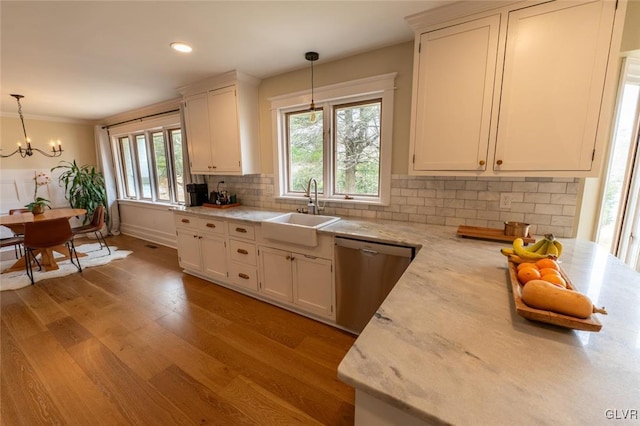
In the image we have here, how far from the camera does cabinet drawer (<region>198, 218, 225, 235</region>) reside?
2.87m

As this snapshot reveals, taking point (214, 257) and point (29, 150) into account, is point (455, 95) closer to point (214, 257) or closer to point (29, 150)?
point (214, 257)

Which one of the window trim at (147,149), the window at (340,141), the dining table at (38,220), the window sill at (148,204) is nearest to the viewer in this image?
the window at (340,141)

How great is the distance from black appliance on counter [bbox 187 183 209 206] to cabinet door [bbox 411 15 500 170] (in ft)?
9.61

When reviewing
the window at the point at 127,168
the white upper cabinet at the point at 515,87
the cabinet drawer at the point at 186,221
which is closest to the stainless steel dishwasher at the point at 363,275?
the white upper cabinet at the point at 515,87

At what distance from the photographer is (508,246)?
1655 millimetres

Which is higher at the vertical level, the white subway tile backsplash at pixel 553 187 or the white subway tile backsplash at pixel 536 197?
the white subway tile backsplash at pixel 553 187

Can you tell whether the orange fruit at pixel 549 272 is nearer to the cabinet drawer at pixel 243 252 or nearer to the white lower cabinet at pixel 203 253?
the cabinet drawer at pixel 243 252

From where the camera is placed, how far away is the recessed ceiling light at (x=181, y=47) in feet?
7.08

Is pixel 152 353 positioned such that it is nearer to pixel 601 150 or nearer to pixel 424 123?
pixel 424 123

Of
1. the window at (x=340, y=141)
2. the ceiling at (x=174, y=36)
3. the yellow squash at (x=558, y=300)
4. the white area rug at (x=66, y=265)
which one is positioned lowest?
the white area rug at (x=66, y=265)

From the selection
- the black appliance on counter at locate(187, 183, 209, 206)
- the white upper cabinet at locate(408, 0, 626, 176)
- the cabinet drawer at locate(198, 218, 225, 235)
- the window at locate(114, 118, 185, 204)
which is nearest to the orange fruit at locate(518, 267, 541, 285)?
the white upper cabinet at locate(408, 0, 626, 176)

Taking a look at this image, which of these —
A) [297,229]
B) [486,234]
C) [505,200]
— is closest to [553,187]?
[505,200]

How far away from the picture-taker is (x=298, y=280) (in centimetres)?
236

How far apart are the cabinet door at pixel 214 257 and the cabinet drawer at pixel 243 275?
14 cm
